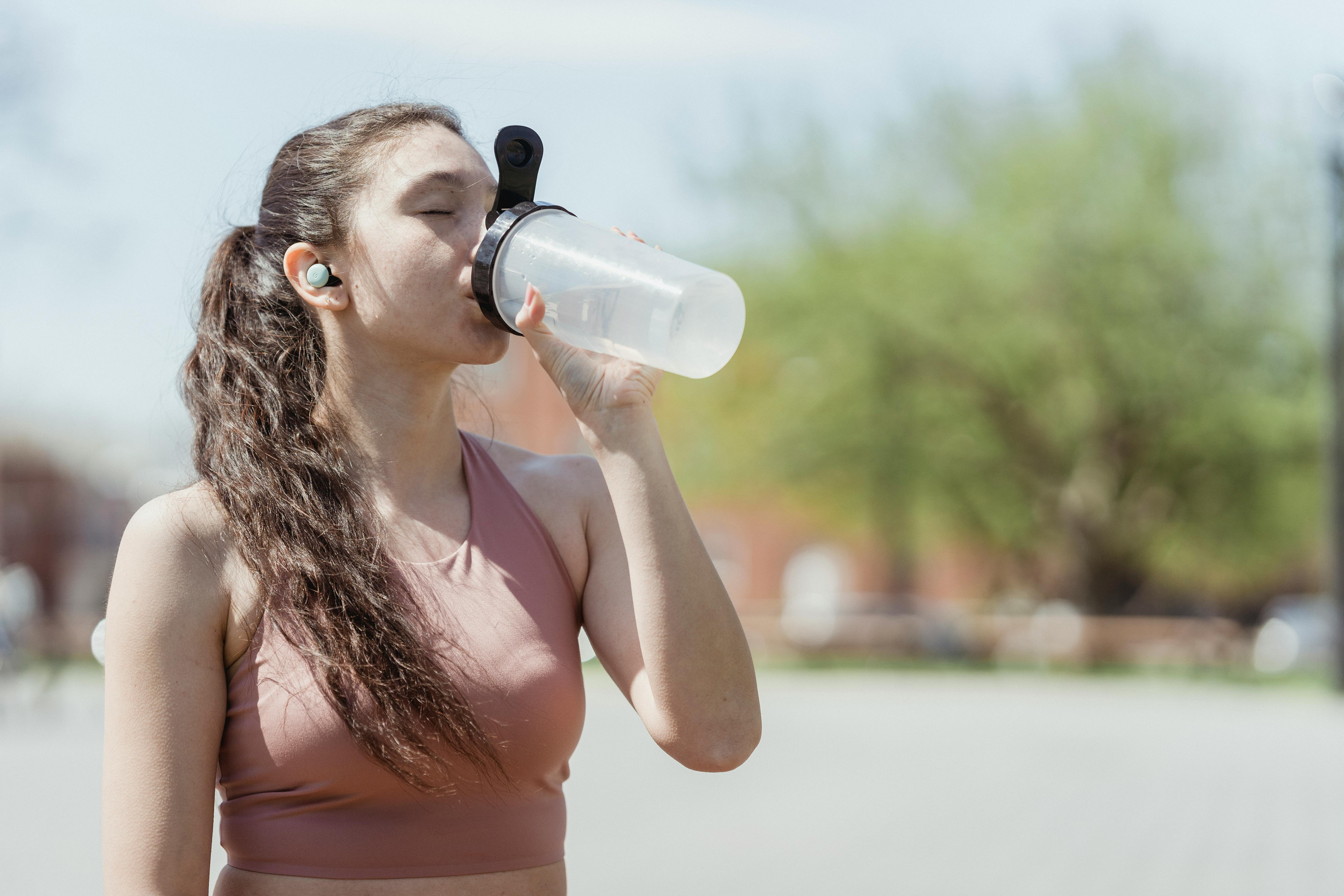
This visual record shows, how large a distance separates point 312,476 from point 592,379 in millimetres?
417

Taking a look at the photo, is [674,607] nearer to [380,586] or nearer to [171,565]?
[380,586]

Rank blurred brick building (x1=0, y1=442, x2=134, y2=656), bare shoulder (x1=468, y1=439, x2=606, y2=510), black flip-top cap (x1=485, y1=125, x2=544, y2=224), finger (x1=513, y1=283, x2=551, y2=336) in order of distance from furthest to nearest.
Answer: blurred brick building (x1=0, y1=442, x2=134, y2=656), bare shoulder (x1=468, y1=439, x2=606, y2=510), black flip-top cap (x1=485, y1=125, x2=544, y2=224), finger (x1=513, y1=283, x2=551, y2=336)

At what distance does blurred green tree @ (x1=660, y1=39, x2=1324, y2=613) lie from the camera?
71.3ft

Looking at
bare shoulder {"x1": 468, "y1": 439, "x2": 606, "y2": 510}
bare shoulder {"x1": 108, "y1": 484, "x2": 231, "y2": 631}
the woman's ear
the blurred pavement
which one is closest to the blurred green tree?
the blurred pavement

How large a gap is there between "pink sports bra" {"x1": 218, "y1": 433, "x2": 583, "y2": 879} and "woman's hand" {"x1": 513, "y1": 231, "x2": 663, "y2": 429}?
0.75ft

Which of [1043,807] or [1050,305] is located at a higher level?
[1050,305]

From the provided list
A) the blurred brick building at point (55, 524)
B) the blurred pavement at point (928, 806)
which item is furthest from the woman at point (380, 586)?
the blurred brick building at point (55, 524)

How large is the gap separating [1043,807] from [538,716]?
778 cm

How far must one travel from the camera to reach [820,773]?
10430mm

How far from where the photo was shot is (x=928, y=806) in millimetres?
8938

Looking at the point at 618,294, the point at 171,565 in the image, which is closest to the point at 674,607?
the point at 618,294

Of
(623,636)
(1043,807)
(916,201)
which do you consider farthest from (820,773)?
(916,201)

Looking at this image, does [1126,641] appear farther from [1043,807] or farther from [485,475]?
[485,475]

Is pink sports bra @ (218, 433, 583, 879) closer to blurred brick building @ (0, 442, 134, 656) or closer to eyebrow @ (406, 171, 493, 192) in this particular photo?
eyebrow @ (406, 171, 493, 192)
